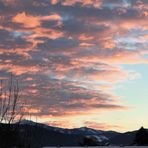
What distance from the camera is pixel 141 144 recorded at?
571ft

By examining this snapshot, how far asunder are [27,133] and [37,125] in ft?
8.27

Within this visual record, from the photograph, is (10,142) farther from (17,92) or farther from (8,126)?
(17,92)

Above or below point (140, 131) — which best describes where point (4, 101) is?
below

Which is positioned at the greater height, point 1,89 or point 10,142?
point 1,89

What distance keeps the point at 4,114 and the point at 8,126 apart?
0.73 meters

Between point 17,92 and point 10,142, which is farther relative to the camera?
point 17,92

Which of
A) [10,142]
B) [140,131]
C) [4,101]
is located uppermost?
[140,131]

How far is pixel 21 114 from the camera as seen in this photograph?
24.4 meters

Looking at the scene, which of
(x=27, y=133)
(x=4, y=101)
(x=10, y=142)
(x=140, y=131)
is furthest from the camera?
(x=140, y=131)

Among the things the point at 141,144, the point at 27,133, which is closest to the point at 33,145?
the point at 27,133

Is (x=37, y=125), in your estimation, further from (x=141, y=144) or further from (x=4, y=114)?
(x=141, y=144)

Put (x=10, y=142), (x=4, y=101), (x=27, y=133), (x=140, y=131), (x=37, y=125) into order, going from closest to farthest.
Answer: (x=10, y=142)
(x=4, y=101)
(x=27, y=133)
(x=37, y=125)
(x=140, y=131)

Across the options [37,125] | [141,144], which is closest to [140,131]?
[141,144]

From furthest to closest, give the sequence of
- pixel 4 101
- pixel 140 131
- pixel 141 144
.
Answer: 1. pixel 140 131
2. pixel 141 144
3. pixel 4 101
